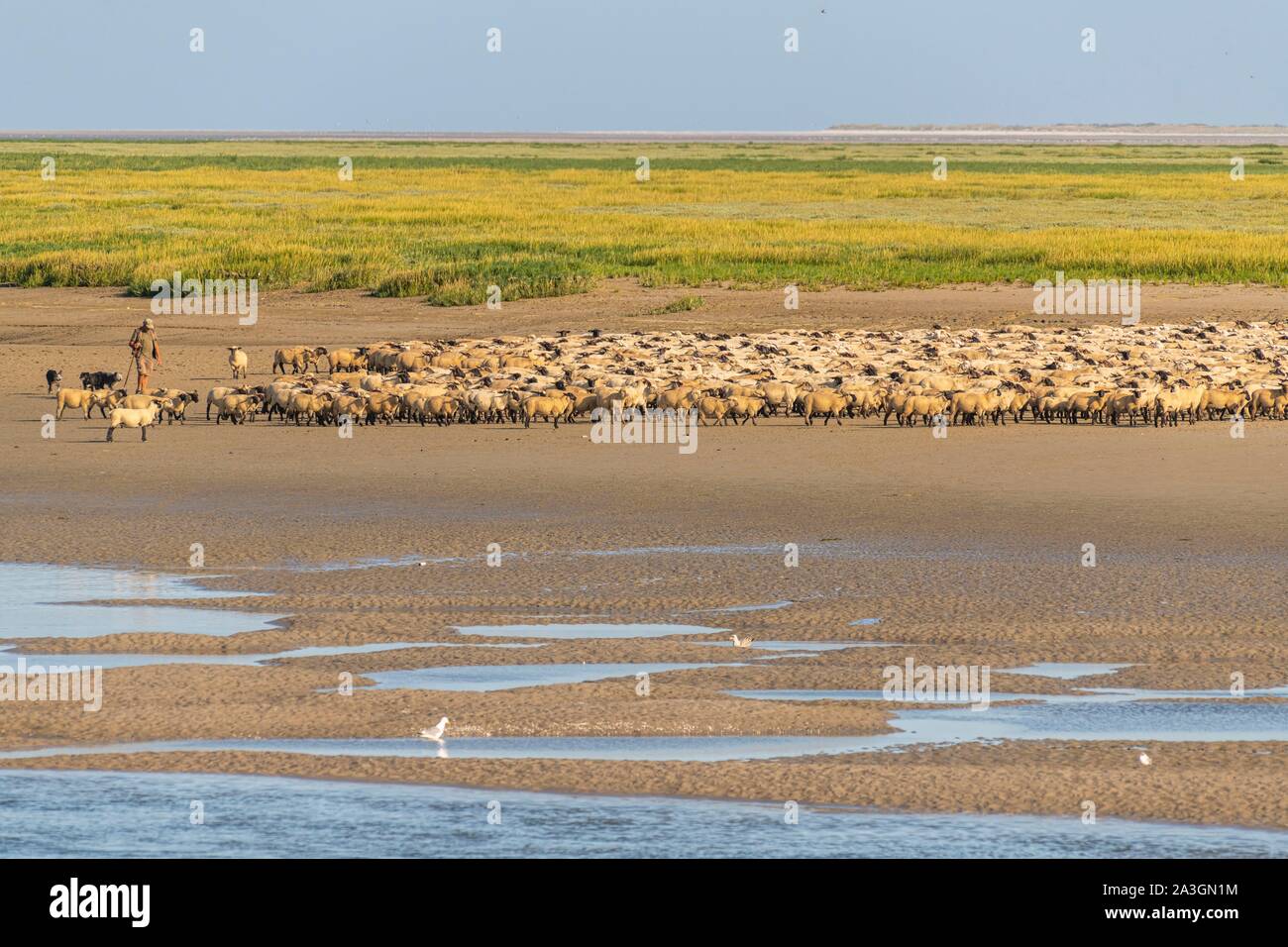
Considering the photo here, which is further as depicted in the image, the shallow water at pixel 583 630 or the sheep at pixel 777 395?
the sheep at pixel 777 395

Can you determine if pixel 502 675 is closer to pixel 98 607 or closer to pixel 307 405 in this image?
pixel 98 607

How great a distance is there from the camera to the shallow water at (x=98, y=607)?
496 inches

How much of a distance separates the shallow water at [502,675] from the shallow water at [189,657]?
24.2 inches

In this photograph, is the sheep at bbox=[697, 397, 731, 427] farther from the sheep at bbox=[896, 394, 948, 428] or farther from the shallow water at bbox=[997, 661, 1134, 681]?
the shallow water at bbox=[997, 661, 1134, 681]

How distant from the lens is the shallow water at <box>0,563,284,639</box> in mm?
12602

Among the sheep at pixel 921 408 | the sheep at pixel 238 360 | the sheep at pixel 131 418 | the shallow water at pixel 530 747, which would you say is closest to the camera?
the shallow water at pixel 530 747

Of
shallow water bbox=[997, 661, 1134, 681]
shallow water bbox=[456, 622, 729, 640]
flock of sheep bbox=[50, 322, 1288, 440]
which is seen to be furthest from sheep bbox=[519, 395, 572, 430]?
shallow water bbox=[997, 661, 1134, 681]

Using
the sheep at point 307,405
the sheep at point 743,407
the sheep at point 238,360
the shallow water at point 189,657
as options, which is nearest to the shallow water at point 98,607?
the shallow water at point 189,657

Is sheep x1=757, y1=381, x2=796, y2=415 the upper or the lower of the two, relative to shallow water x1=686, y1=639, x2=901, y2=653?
upper

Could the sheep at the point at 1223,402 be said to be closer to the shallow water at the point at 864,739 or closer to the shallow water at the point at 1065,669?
the shallow water at the point at 1065,669

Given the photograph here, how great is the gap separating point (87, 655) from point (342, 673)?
1.65 m

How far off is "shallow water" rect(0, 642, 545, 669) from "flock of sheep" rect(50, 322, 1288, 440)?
11.7 meters

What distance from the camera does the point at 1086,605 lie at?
13312 mm
